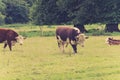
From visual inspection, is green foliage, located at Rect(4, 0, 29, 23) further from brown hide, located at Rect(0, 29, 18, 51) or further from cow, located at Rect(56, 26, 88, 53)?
cow, located at Rect(56, 26, 88, 53)

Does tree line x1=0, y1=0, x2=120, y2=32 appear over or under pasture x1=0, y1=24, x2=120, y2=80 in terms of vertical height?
under

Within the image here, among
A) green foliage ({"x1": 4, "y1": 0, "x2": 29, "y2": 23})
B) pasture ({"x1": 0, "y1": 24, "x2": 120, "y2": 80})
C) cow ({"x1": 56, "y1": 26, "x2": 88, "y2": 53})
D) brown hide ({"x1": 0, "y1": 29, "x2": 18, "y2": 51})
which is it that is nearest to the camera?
pasture ({"x1": 0, "y1": 24, "x2": 120, "y2": 80})

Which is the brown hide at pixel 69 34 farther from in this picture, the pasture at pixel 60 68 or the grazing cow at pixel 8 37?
the pasture at pixel 60 68

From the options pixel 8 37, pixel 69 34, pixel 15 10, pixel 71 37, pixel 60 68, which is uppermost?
pixel 60 68

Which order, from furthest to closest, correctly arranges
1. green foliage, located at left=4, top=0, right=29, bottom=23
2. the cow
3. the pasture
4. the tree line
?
green foliage, located at left=4, top=0, right=29, bottom=23 → the tree line → the cow → the pasture

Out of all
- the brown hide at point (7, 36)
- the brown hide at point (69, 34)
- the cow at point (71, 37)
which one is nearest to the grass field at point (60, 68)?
the cow at point (71, 37)

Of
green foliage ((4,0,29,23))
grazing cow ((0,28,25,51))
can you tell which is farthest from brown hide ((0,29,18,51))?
green foliage ((4,0,29,23))

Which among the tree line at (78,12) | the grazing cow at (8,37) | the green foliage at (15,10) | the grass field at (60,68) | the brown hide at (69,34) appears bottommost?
the green foliage at (15,10)

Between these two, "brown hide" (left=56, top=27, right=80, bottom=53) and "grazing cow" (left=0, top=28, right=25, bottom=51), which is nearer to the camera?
"brown hide" (left=56, top=27, right=80, bottom=53)

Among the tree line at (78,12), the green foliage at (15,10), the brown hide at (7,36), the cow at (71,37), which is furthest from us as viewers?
the green foliage at (15,10)

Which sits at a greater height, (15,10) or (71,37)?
(71,37)

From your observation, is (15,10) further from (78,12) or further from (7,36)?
(7,36)

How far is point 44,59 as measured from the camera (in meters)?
19.6

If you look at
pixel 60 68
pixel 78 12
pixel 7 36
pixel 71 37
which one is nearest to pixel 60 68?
pixel 60 68
